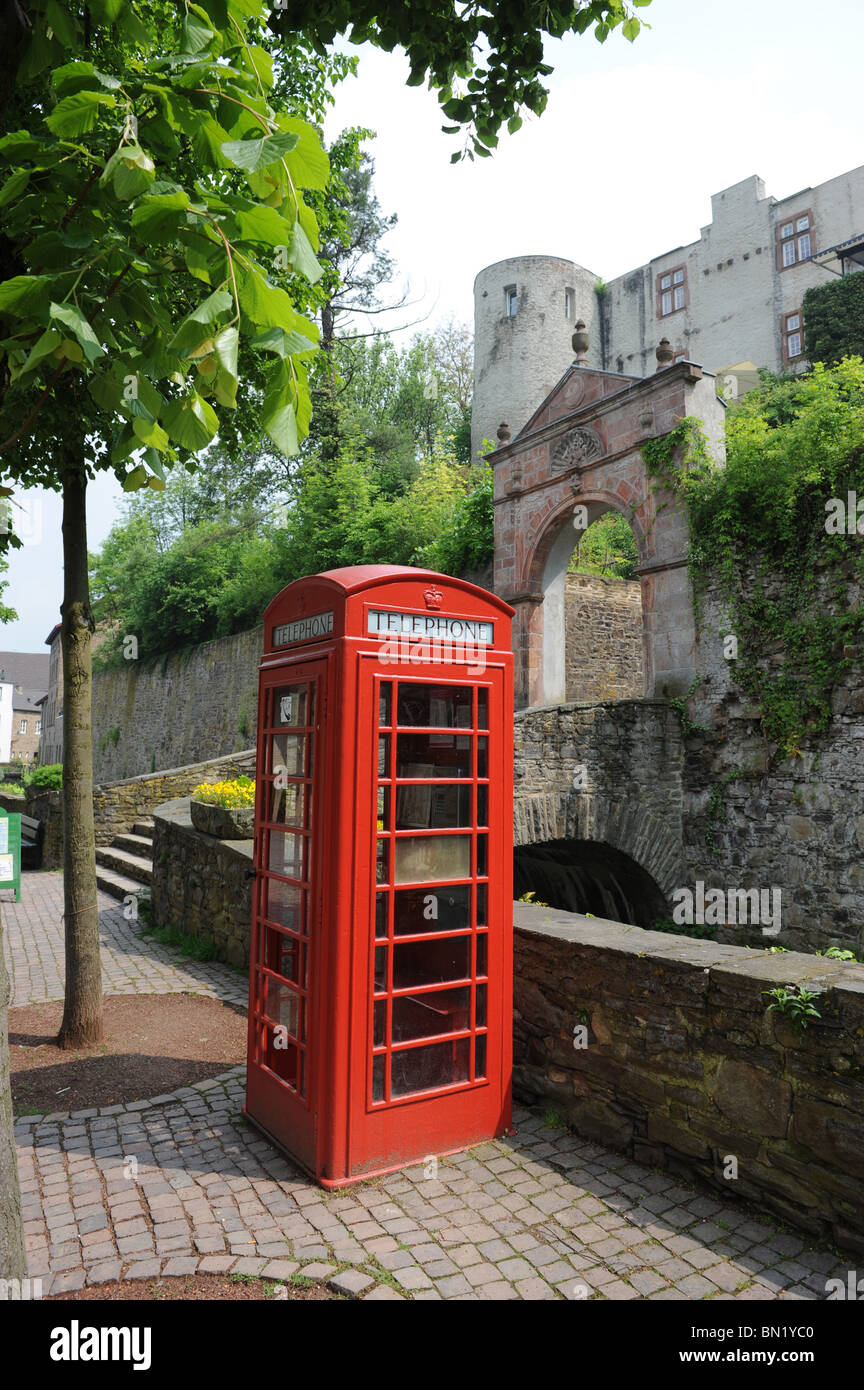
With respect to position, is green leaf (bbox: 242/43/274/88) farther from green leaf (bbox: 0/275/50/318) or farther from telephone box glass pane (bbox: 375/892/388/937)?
telephone box glass pane (bbox: 375/892/388/937)

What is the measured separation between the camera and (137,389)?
2258mm

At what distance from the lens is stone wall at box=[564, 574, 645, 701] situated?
1745 cm

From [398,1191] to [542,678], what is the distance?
36.7 feet

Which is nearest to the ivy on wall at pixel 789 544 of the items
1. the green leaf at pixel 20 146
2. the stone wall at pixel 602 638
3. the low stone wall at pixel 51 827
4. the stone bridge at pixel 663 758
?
the stone bridge at pixel 663 758

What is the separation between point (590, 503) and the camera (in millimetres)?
13680

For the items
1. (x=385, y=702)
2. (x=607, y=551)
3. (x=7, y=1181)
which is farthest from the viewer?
(x=607, y=551)

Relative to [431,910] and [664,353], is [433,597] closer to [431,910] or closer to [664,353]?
[431,910]

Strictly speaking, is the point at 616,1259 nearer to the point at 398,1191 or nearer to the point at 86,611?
the point at 398,1191

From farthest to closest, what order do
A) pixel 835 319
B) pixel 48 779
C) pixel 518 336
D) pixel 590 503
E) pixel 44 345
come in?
pixel 518 336, pixel 835 319, pixel 48 779, pixel 590 503, pixel 44 345

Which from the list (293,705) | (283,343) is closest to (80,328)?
(283,343)

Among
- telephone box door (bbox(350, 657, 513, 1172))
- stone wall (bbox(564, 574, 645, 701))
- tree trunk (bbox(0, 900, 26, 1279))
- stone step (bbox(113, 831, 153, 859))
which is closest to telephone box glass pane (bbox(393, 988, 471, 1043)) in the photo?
telephone box door (bbox(350, 657, 513, 1172))

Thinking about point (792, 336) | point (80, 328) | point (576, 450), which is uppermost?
point (792, 336)

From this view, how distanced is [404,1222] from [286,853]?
1.69m

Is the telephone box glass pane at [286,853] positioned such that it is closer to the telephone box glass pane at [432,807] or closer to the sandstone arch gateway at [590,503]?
the telephone box glass pane at [432,807]
